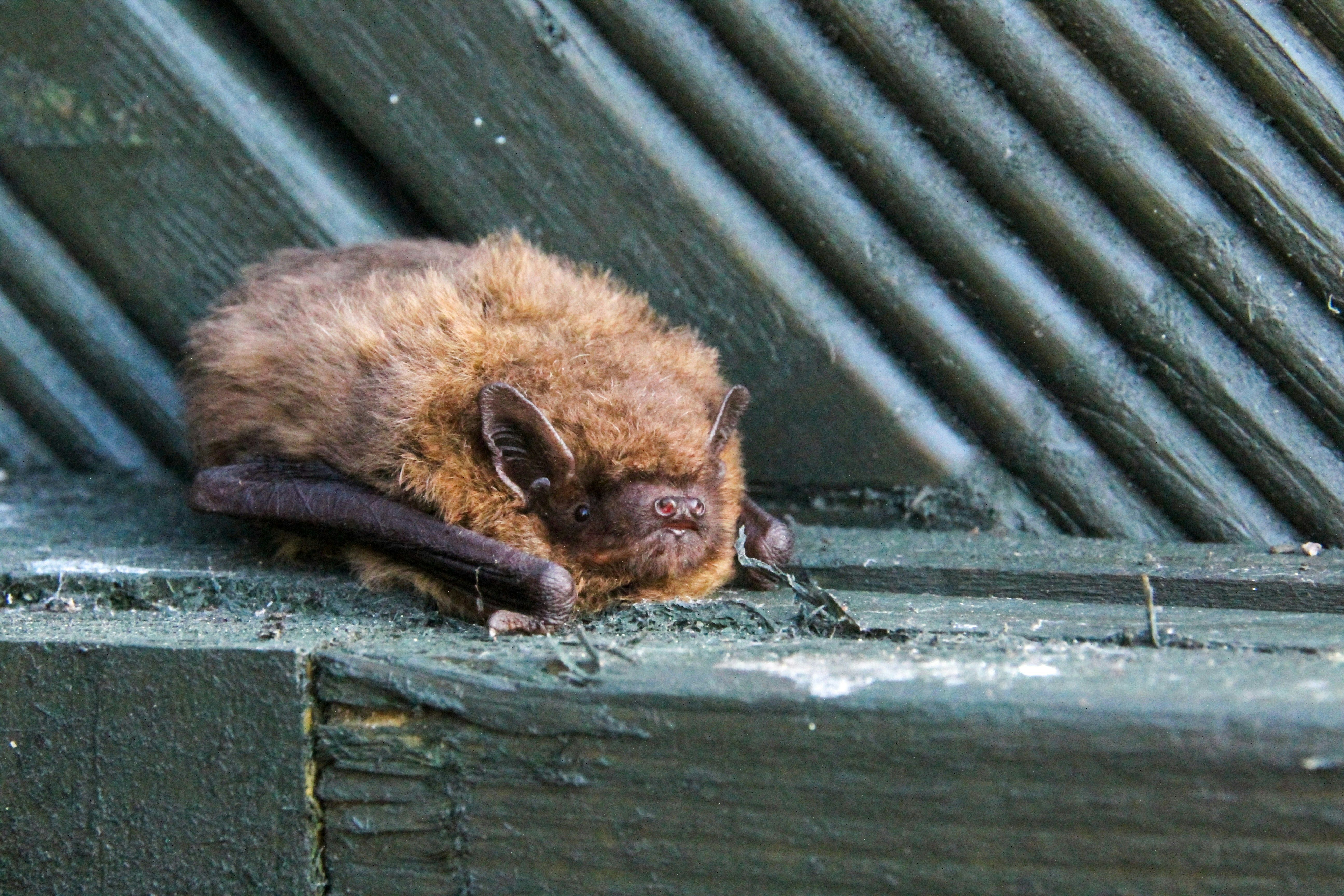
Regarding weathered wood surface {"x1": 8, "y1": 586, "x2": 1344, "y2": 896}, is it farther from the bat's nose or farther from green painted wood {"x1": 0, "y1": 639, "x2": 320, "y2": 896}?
the bat's nose

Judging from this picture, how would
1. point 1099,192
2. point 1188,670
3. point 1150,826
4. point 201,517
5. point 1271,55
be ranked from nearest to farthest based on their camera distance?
1. point 1150,826
2. point 1188,670
3. point 1271,55
4. point 1099,192
5. point 201,517

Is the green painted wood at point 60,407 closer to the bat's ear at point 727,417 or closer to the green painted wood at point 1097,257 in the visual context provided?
the bat's ear at point 727,417

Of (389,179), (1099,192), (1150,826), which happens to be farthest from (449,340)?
(1150,826)

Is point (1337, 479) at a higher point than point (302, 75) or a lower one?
lower

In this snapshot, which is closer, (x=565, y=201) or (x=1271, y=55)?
(x=1271, y=55)

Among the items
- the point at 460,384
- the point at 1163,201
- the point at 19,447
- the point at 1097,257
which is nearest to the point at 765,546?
the point at 460,384

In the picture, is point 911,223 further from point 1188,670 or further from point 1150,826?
point 1150,826

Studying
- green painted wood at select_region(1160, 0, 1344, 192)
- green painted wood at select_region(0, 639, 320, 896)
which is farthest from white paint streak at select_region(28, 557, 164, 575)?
green painted wood at select_region(1160, 0, 1344, 192)
